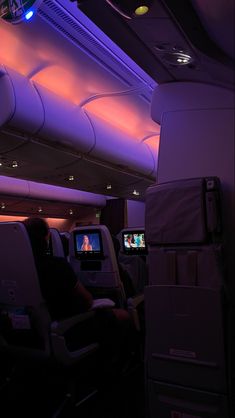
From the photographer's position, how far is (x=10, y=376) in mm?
3730

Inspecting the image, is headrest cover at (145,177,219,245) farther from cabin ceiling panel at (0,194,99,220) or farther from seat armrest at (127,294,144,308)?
cabin ceiling panel at (0,194,99,220)

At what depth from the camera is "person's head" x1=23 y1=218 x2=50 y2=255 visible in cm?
317

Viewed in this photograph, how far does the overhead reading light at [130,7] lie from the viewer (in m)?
2.13

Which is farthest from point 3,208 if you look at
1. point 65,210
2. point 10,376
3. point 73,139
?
point 10,376

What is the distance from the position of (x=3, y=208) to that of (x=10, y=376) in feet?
33.4

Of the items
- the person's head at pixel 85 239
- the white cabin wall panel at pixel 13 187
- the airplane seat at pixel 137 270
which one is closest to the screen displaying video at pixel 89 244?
the person's head at pixel 85 239

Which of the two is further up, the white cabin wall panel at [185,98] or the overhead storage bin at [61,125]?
the overhead storage bin at [61,125]

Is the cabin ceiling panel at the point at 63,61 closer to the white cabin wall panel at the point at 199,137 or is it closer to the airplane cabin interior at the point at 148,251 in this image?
the airplane cabin interior at the point at 148,251

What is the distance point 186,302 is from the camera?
2.52 meters

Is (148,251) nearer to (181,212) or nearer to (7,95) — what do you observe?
(181,212)

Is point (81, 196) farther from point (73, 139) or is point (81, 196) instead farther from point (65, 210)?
point (73, 139)

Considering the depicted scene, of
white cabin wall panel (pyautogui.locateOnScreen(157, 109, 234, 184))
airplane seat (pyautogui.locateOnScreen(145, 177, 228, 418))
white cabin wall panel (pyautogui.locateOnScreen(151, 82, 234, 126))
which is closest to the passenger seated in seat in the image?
airplane seat (pyautogui.locateOnScreen(145, 177, 228, 418))

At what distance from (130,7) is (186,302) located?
1.86 meters

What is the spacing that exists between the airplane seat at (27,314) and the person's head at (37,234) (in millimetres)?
143
